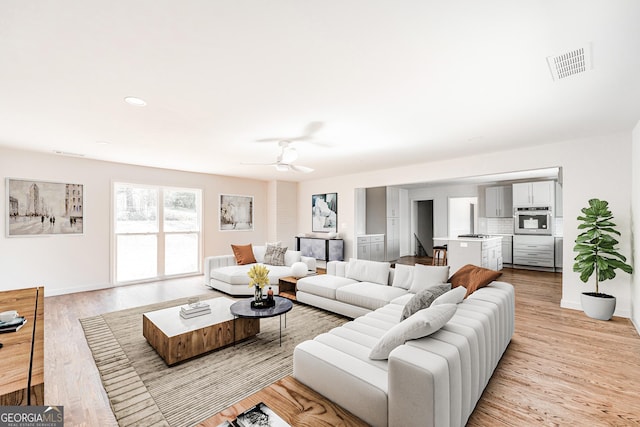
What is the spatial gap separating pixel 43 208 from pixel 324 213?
229 inches

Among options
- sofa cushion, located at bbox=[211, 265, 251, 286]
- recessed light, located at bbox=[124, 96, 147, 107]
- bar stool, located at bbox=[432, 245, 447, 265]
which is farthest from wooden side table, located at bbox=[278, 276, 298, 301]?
bar stool, located at bbox=[432, 245, 447, 265]


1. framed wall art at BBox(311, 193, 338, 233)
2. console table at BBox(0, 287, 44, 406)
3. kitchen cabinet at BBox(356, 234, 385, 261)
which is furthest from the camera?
framed wall art at BBox(311, 193, 338, 233)

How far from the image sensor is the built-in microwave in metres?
7.10

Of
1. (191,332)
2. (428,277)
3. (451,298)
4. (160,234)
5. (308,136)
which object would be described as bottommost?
(191,332)

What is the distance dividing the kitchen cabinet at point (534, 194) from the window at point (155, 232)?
8297 mm

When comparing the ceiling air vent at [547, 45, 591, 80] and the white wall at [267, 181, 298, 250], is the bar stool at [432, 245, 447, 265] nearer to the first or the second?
the white wall at [267, 181, 298, 250]

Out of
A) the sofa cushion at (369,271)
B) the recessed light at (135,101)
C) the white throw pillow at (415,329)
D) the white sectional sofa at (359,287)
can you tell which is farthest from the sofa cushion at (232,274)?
the white throw pillow at (415,329)

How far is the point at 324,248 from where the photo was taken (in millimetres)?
7328

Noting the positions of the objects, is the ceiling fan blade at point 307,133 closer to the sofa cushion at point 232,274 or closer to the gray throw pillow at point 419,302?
the gray throw pillow at point 419,302

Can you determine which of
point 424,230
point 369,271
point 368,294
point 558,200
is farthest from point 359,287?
point 424,230

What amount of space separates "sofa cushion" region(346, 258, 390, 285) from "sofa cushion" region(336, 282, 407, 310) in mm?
135

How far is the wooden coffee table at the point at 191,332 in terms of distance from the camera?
2611 mm

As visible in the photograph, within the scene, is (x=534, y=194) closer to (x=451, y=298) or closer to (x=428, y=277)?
(x=428, y=277)

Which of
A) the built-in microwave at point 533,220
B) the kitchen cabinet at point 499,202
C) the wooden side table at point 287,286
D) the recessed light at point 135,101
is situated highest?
the recessed light at point 135,101
